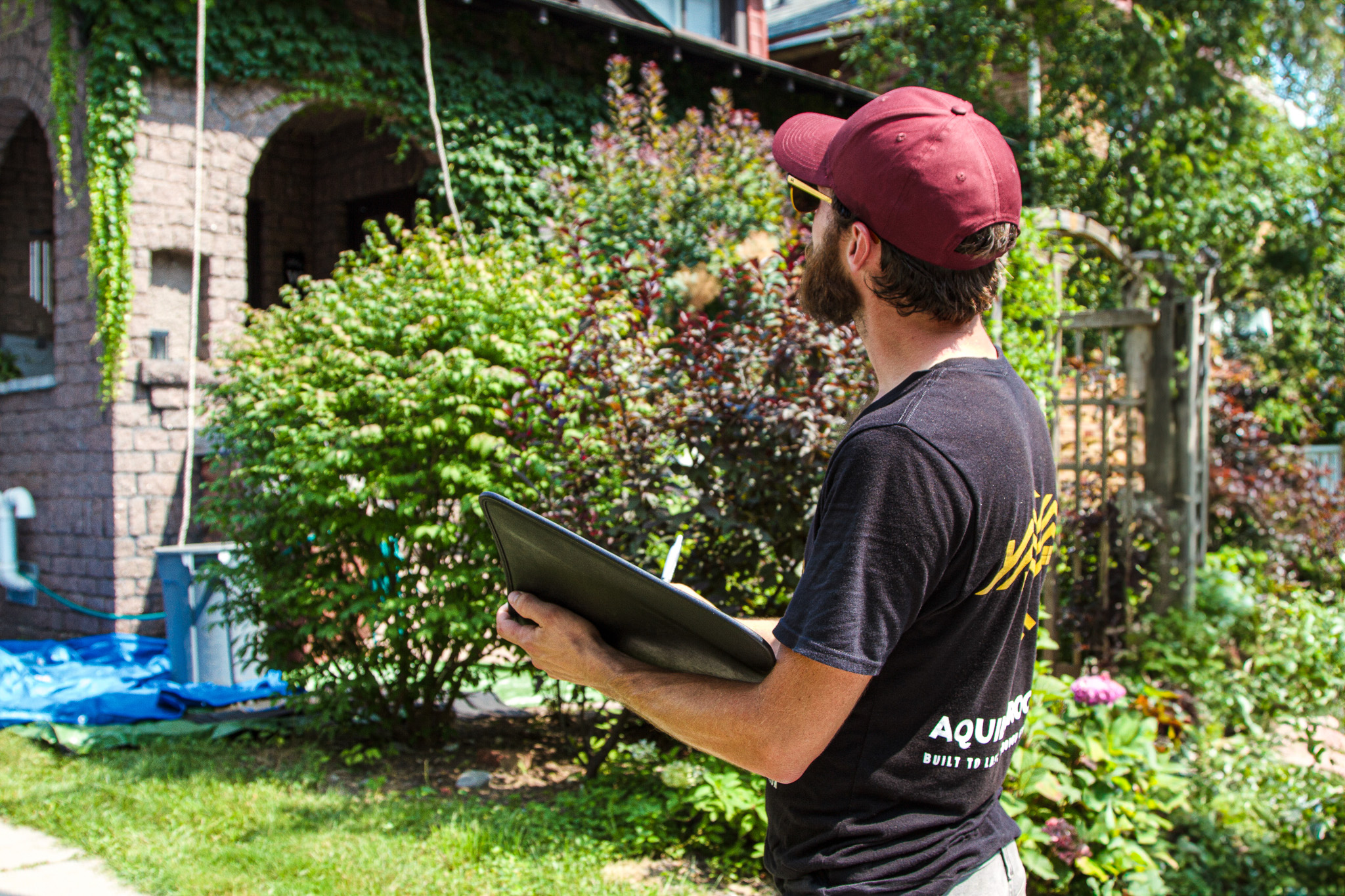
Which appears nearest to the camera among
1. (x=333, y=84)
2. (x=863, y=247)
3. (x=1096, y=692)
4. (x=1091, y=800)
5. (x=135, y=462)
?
(x=863, y=247)

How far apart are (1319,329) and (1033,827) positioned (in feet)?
36.3

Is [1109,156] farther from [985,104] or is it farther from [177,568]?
[177,568]

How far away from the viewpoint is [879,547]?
3.47 feet

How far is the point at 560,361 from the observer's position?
158 inches

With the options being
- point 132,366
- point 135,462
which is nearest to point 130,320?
point 132,366

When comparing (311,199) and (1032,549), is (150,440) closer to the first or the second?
(311,199)

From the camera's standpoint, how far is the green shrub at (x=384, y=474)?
4281mm

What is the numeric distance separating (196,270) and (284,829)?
16.2 ft

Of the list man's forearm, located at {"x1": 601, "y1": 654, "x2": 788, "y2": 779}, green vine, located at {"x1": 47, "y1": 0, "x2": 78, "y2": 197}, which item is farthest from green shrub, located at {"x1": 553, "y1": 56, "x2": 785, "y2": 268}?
man's forearm, located at {"x1": 601, "y1": 654, "x2": 788, "y2": 779}

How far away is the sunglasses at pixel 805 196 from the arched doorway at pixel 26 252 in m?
9.86

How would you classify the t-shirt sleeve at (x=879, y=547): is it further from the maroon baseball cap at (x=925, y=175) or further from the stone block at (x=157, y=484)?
the stone block at (x=157, y=484)

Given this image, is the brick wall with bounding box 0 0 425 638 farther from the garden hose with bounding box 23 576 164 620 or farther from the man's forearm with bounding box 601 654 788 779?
the man's forearm with bounding box 601 654 788 779

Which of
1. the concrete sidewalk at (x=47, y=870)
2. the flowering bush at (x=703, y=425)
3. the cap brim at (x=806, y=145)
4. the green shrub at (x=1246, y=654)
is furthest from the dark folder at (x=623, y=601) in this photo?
the green shrub at (x=1246, y=654)

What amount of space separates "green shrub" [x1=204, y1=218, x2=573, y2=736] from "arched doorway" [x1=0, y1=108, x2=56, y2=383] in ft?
19.4
